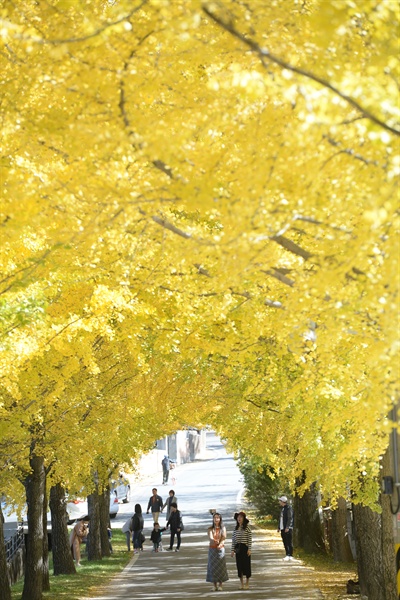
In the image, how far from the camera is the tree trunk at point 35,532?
66.4 feet

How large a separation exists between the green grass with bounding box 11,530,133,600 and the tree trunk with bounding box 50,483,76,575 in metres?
0.30

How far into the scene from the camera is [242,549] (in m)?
22.1

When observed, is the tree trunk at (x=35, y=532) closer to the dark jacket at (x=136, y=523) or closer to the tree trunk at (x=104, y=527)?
the tree trunk at (x=104, y=527)

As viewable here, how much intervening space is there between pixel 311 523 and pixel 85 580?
24.0 ft

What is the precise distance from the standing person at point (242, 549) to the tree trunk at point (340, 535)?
2.83 metres

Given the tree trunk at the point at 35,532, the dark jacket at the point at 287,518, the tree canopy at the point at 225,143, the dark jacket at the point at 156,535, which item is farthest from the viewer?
the dark jacket at the point at 156,535

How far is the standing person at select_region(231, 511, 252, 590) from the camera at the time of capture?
21.7 m

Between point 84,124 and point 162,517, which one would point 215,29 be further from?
point 162,517

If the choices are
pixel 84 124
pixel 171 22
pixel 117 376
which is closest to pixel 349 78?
pixel 171 22

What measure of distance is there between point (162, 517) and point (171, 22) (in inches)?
1662

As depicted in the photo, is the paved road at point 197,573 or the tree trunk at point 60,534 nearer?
the paved road at point 197,573

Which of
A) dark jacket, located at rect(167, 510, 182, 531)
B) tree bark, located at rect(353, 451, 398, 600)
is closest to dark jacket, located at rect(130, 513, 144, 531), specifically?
dark jacket, located at rect(167, 510, 182, 531)

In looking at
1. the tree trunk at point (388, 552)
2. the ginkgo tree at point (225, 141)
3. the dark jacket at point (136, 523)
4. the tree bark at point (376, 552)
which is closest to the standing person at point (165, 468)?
the dark jacket at point (136, 523)

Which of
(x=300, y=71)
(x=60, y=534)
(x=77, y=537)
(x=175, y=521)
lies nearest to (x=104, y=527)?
(x=175, y=521)
